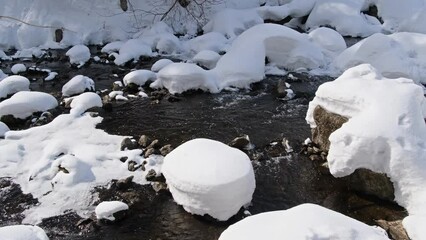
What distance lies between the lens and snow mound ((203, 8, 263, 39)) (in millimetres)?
14312

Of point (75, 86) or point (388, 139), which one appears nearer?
point (388, 139)

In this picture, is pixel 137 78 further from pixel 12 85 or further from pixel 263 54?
pixel 263 54

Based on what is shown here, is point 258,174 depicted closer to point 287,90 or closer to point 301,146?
point 301,146

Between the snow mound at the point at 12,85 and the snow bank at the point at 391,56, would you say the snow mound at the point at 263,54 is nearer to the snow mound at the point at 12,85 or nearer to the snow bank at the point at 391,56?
the snow bank at the point at 391,56

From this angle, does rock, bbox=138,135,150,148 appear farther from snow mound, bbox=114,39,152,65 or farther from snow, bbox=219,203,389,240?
snow mound, bbox=114,39,152,65

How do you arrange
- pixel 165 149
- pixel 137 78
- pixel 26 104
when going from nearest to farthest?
pixel 165 149 → pixel 26 104 → pixel 137 78

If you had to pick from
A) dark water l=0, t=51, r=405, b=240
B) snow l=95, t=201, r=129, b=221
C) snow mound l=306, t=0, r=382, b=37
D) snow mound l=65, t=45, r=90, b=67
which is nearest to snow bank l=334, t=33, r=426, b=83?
dark water l=0, t=51, r=405, b=240

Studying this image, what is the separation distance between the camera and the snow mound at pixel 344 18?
14484 millimetres

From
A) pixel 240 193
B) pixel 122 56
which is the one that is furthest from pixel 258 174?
pixel 122 56

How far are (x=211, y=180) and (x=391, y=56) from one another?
6373 millimetres

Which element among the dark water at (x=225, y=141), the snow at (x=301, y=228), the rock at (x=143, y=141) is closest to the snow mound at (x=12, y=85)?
the dark water at (x=225, y=141)

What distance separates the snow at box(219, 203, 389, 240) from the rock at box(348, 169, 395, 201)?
2.04 metres

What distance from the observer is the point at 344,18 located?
48.3ft

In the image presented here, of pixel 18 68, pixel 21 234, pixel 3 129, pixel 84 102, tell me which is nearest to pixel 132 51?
pixel 18 68
